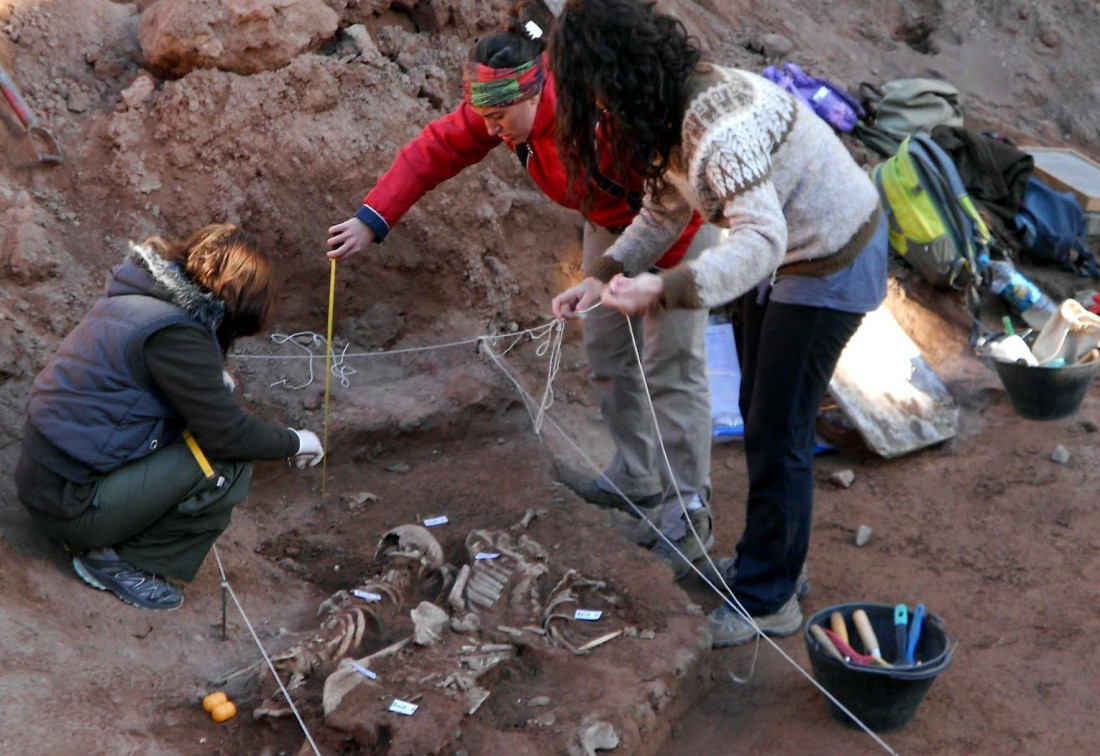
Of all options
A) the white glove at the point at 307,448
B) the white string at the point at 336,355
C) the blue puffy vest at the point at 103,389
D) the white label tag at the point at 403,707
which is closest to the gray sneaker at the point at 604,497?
the white string at the point at 336,355

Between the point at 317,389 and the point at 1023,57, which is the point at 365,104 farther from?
the point at 1023,57

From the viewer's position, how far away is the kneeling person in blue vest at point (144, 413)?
9.79 feet

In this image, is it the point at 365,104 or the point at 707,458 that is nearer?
the point at 707,458

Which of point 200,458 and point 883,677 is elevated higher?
point 200,458

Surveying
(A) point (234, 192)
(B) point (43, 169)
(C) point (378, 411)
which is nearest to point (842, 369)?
(C) point (378, 411)

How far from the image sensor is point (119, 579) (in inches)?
126

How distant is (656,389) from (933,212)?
9.78 ft

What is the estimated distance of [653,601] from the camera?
3.42m

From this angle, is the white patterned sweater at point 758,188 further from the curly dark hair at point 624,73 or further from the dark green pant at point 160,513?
the dark green pant at point 160,513

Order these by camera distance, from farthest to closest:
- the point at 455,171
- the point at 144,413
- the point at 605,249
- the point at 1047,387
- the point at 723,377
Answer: the point at 723,377
the point at 1047,387
the point at 455,171
the point at 605,249
the point at 144,413

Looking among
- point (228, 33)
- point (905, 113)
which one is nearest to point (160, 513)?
point (228, 33)

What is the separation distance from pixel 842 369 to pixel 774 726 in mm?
2607

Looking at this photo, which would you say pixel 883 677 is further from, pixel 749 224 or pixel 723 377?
pixel 723 377

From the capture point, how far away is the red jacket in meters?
3.54
